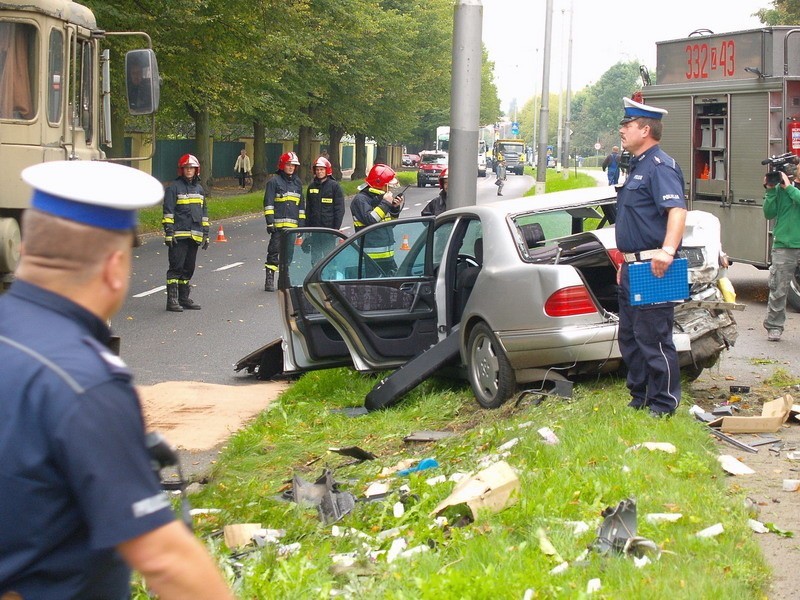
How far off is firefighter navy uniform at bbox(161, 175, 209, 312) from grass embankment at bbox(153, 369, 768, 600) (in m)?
6.73

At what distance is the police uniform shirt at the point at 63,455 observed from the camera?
1940mm

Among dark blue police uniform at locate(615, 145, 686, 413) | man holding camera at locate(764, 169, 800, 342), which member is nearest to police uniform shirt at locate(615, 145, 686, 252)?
dark blue police uniform at locate(615, 145, 686, 413)

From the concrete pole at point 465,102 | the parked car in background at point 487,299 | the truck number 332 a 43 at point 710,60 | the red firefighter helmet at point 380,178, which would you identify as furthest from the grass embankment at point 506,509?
the truck number 332 a 43 at point 710,60

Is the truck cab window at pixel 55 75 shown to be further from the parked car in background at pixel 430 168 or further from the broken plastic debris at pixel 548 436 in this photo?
the parked car in background at pixel 430 168

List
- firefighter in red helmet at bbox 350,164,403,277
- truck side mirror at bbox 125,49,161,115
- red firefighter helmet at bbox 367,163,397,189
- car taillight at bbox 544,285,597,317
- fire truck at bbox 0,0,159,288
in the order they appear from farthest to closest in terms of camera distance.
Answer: red firefighter helmet at bbox 367,163,397,189 < firefighter in red helmet at bbox 350,164,403,277 < truck side mirror at bbox 125,49,161,115 < car taillight at bbox 544,285,597,317 < fire truck at bbox 0,0,159,288

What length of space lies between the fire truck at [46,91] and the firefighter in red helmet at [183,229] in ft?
19.0

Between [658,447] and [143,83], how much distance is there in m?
4.73

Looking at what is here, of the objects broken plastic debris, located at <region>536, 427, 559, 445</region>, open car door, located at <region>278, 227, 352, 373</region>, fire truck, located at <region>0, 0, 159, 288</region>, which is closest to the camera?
broken plastic debris, located at <region>536, 427, 559, 445</region>

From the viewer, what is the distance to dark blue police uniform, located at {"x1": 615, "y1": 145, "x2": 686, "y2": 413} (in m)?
6.80

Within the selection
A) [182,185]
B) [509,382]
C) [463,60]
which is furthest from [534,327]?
[182,185]

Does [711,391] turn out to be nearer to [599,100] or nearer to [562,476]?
[562,476]

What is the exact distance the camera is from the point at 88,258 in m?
2.05

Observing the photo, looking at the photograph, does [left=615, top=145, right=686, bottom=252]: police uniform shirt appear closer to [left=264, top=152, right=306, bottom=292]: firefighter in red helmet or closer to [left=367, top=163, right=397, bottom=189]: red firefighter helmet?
[left=367, top=163, right=397, bottom=189]: red firefighter helmet

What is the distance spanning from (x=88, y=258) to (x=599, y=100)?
15294cm
